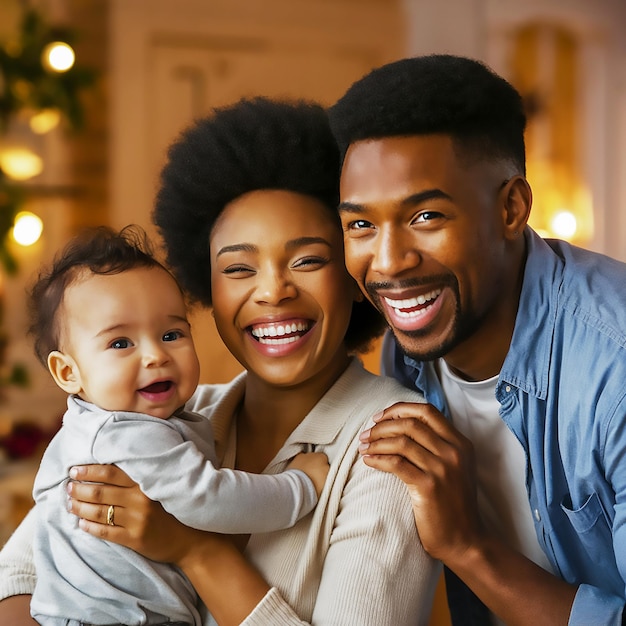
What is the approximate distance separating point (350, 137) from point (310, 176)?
0.46 ft

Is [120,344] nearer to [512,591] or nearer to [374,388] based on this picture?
[374,388]

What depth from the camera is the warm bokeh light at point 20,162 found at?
5199 mm

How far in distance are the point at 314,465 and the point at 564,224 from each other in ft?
15.9

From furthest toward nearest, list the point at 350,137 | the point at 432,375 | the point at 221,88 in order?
1. the point at 221,88
2. the point at 432,375
3. the point at 350,137

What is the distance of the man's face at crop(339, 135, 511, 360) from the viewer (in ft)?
5.50

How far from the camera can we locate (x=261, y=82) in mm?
5922

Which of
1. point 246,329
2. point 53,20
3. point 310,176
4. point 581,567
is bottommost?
point 581,567

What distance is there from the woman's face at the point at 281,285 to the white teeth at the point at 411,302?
0.46 ft

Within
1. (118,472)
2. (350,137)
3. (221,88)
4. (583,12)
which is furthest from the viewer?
(583,12)

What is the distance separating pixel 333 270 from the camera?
186 centimetres

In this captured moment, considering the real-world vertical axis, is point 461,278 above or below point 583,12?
below

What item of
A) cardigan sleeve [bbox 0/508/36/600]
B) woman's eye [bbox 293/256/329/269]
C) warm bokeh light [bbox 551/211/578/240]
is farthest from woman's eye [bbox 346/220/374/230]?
warm bokeh light [bbox 551/211/578/240]

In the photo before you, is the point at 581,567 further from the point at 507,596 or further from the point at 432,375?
the point at 432,375

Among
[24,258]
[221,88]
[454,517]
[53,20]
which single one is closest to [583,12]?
[221,88]
